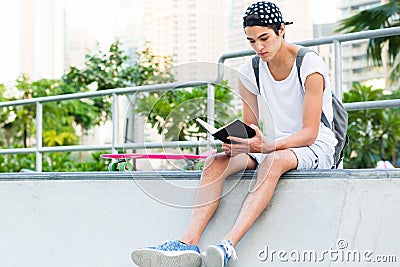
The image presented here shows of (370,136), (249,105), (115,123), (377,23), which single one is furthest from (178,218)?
(370,136)

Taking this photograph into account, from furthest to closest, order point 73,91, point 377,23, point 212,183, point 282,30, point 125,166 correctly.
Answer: point 73,91, point 377,23, point 125,166, point 282,30, point 212,183

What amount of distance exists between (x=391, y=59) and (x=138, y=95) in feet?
21.6

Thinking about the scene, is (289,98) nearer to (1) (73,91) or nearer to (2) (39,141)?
(2) (39,141)

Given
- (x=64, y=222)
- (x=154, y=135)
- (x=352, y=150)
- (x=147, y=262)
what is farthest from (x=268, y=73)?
(x=352, y=150)

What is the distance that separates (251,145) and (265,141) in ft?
0.18

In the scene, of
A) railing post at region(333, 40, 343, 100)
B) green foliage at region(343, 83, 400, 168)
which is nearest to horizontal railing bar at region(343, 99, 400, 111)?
railing post at region(333, 40, 343, 100)

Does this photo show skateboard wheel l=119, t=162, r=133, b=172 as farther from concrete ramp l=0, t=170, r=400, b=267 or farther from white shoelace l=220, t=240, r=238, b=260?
white shoelace l=220, t=240, r=238, b=260

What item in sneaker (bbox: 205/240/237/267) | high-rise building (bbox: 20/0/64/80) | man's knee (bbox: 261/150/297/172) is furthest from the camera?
high-rise building (bbox: 20/0/64/80)

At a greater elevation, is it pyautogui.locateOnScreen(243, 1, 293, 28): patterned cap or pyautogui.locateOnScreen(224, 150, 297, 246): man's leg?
pyautogui.locateOnScreen(243, 1, 293, 28): patterned cap

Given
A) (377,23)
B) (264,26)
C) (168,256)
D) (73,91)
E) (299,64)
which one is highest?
(377,23)

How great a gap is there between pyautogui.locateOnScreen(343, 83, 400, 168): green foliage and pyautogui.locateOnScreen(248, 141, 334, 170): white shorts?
10381 millimetres

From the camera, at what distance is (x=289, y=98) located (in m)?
2.43

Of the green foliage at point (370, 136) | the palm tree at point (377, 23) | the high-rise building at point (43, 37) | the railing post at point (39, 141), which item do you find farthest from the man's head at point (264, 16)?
the high-rise building at point (43, 37)

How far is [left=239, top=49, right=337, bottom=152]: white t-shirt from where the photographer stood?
93.0 inches
